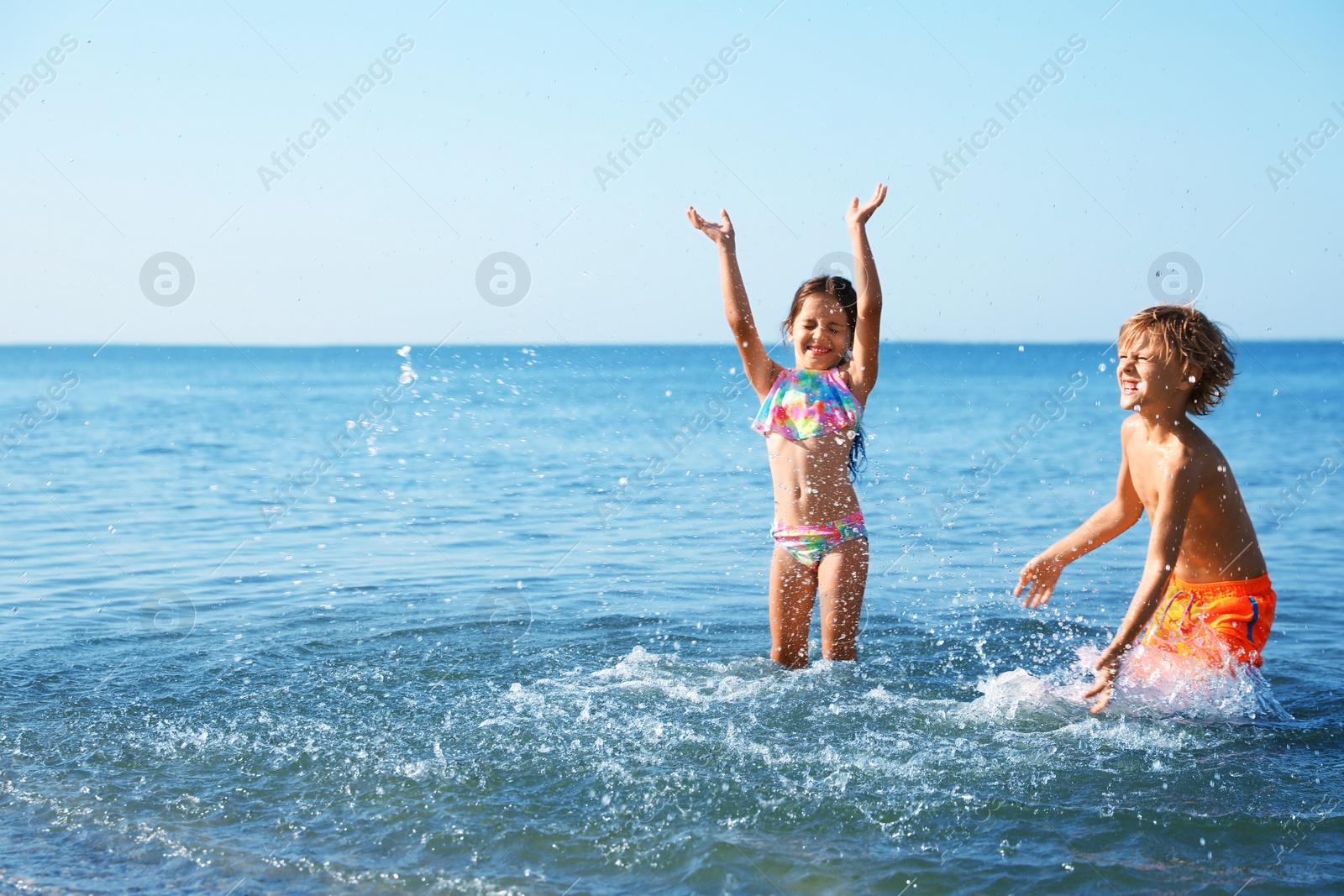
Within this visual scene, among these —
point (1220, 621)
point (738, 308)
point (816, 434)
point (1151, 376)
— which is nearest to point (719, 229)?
point (738, 308)

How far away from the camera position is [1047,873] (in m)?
3.60

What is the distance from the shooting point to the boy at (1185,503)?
452cm

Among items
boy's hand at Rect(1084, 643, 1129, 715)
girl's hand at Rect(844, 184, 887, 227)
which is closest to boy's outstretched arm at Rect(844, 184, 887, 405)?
girl's hand at Rect(844, 184, 887, 227)

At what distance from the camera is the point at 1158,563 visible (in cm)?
438

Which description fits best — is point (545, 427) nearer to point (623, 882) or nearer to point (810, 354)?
point (810, 354)

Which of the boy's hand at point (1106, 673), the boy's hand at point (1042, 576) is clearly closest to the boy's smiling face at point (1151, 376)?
the boy's hand at point (1042, 576)

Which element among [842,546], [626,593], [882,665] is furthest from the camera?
[626,593]

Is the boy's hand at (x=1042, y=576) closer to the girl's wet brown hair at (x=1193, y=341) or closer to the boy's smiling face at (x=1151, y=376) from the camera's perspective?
the boy's smiling face at (x=1151, y=376)

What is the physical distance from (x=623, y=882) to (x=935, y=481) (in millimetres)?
12171

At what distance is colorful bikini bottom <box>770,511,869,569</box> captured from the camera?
5215 millimetres

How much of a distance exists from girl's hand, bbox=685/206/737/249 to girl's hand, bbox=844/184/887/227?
0.62 meters

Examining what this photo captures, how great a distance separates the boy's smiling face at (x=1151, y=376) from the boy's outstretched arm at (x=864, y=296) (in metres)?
1.05

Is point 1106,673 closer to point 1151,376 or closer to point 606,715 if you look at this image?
point 1151,376

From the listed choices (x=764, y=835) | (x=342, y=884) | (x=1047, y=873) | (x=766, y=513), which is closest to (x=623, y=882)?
(x=764, y=835)
